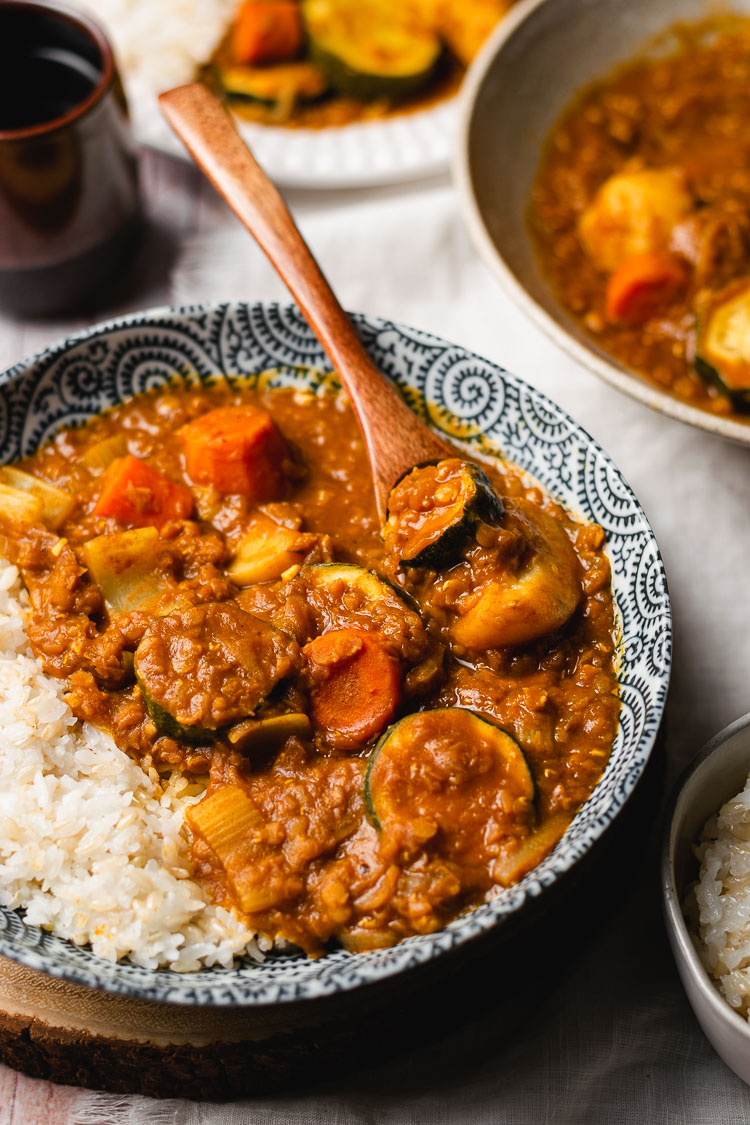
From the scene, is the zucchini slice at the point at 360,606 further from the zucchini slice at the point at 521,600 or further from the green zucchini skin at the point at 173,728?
the green zucchini skin at the point at 173,728

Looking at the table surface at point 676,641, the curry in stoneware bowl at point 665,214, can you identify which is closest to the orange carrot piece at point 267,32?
the table surface at point 676,641

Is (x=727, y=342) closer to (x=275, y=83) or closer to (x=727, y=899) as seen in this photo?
(x=727, y=899)

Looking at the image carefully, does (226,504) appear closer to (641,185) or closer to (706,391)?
(706,391)

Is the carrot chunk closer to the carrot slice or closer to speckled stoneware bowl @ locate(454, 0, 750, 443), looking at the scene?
the carrot slice

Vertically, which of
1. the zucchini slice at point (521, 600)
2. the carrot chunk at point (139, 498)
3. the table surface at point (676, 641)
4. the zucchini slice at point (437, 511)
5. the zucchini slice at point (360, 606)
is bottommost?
the table surface at point (676, 641)

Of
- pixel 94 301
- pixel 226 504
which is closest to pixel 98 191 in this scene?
pixel 94 301

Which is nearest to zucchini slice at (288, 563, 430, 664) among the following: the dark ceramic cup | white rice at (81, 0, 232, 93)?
the dark ceramic cup
